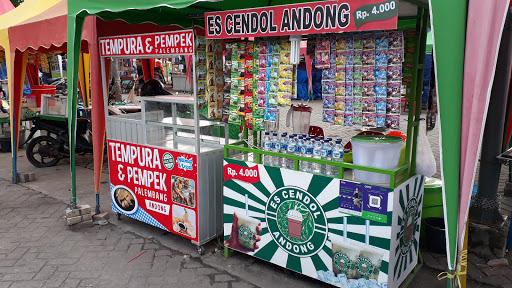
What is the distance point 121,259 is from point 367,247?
7.59 ft

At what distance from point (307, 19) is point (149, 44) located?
1679mm

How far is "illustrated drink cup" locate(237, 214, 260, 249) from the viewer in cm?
354

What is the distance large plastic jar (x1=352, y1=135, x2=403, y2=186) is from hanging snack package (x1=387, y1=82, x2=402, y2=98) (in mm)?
343

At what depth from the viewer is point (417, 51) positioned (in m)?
2.89

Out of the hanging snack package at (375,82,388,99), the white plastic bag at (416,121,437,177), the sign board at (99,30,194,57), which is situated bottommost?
the white plastic bag at (416,121,437,177)

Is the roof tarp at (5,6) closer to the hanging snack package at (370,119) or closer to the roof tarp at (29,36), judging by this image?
the roof tarp at (29,36)

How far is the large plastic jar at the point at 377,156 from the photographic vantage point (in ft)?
9.52

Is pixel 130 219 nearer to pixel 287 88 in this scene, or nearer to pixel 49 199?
pixel 49 199

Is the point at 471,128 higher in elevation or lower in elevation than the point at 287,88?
lower

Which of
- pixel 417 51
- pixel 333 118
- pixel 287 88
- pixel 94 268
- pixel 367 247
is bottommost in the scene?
pixel 94 268

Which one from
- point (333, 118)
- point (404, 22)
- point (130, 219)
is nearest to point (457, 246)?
point (333, 118)

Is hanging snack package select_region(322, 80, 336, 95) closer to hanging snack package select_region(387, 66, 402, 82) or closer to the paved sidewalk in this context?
hanging snack package select_region(387, 66, 402, 82)

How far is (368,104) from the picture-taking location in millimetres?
2902

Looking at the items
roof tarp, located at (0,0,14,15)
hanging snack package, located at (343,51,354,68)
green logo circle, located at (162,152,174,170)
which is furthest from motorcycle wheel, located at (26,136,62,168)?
hanging snack package, located at (343,51,354,68)
